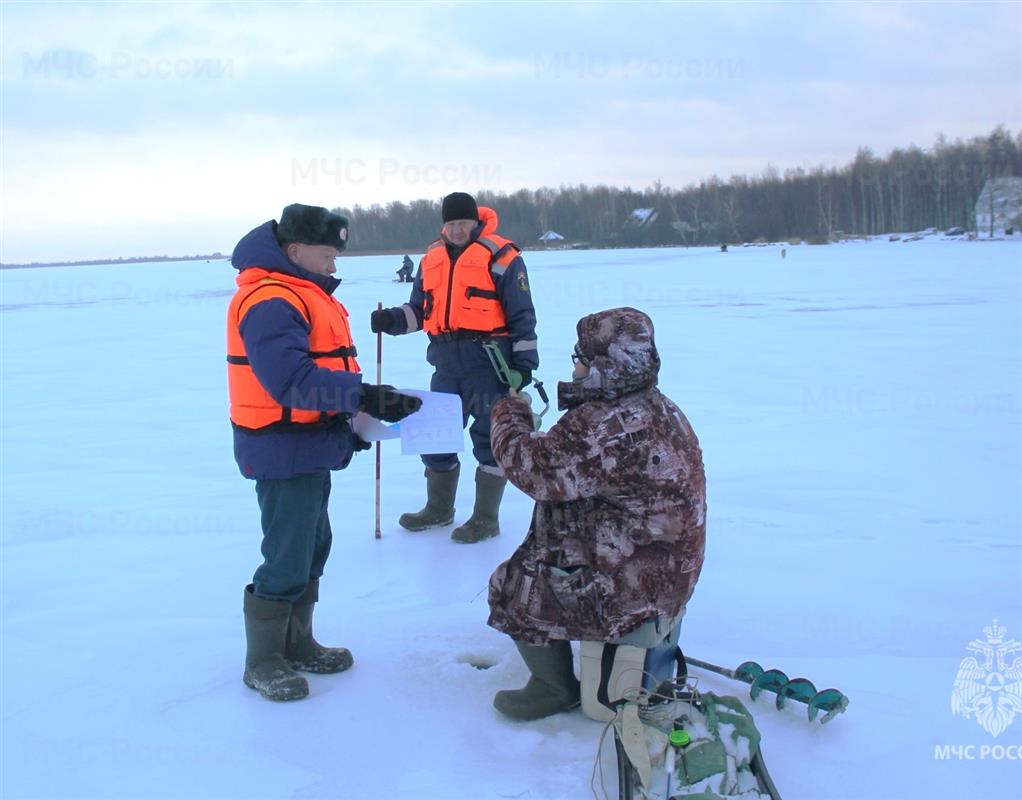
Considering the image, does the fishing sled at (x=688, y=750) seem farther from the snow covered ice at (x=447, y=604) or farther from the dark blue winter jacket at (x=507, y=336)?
the dark blue winter jacket at (x=507, y=336)

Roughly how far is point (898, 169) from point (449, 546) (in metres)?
86.7

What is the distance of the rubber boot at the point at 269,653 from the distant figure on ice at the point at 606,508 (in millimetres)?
799

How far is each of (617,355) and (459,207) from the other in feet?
7.62

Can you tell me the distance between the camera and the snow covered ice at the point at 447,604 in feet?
8.70

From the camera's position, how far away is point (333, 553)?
448 cm

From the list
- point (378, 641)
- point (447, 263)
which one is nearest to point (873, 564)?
point (378, 641)

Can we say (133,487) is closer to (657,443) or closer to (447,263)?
(447,263)

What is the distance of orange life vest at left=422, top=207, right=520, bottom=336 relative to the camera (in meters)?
4.64

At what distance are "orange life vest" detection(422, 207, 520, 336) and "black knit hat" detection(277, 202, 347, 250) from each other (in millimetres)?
1682

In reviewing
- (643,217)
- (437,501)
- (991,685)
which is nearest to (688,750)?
(991,685)

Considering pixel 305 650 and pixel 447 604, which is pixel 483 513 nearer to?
pixel 447 604

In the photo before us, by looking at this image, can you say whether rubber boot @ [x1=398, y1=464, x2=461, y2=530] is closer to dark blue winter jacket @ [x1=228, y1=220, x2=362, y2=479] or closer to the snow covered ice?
the snow covered ice

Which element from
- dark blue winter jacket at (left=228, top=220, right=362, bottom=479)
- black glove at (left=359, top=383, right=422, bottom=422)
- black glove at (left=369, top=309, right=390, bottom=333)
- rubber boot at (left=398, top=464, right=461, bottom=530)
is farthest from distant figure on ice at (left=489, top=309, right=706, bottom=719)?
rubber boot at (left=398, top=464, right=461, bottom=530)

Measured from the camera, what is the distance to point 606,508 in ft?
8.76
